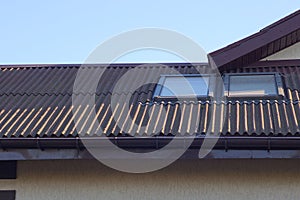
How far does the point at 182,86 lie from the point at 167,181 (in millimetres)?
2010

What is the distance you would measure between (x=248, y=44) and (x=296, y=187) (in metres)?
2.66

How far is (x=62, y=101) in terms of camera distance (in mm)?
7637

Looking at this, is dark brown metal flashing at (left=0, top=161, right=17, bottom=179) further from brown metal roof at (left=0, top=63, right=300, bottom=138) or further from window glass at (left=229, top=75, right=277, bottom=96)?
window glass at (left=229, top=75, right=277, bottom=96)

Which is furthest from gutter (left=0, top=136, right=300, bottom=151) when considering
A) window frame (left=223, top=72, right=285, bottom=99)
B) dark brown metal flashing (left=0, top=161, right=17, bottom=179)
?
window frame (left=223, top=72, right=285, bottom=99)

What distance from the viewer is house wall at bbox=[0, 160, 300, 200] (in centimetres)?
612

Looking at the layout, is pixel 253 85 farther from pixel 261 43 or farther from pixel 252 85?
pixel 261 43

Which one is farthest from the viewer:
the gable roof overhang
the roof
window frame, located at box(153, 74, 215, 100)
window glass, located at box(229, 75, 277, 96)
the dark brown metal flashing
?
the gable roof overhang

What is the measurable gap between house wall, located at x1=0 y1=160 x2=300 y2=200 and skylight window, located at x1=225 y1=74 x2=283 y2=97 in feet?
4.66

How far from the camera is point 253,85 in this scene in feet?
25.7

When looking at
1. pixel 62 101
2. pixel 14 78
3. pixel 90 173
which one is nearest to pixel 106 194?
pixel 90 173

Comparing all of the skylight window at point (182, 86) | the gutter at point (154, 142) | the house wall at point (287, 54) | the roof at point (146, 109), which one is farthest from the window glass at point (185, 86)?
the gutter at point (154, 142)

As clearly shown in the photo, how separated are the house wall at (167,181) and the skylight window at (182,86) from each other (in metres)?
1.44

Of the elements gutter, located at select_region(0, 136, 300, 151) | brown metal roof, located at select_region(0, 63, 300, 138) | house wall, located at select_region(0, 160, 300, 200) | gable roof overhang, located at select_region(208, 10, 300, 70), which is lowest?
house wall, located at select_region(0, 160, 300, 200)

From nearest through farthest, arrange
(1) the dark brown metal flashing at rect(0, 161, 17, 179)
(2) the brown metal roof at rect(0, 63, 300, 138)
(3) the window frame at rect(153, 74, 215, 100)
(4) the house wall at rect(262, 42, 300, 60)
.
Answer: (2) the brown metal roof at rect(0, 63, 300, 138)
(1) the dark brown metal flashing at rect(0, 161, 17, 179)
(3) the window frame at rect(153, 74, 215, 100)
(4) the house wall at rect(262, 42, 300, 60)
